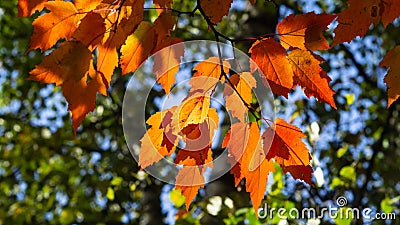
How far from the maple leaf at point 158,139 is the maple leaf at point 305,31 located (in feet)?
0.88

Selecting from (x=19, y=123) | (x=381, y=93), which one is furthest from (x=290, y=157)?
(x=19, y=123)

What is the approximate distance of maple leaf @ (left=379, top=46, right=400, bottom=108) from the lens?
1.05m

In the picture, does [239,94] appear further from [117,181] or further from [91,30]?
[117,181]

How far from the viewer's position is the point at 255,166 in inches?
40.9

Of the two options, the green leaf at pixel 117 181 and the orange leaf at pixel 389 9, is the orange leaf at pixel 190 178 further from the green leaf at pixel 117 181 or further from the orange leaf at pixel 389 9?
the green leaf at pixel 117 181

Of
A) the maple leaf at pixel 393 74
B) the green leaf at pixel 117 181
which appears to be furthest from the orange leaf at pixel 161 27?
the green leaf at pixel 117 181

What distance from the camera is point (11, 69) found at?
394 cm

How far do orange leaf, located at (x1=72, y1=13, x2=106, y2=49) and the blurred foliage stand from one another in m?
0.73

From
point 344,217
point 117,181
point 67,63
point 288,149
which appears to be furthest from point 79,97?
point 117,181

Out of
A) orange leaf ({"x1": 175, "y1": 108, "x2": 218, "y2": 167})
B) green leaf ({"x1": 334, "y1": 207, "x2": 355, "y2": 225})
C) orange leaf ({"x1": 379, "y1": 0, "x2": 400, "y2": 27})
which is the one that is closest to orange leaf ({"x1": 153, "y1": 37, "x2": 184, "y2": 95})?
orange leaf ({"x1": 175, "y1": 108, "x2": 218, "y2": 167})

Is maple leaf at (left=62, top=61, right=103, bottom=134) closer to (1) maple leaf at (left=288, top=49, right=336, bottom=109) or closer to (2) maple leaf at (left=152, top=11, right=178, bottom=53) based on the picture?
(2) maple leaf at (left=152, top=11, right=178, bottom=53)

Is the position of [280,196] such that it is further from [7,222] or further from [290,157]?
[7,222]

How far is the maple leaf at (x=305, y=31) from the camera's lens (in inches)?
40.1

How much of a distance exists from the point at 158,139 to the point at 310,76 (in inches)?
12.8
